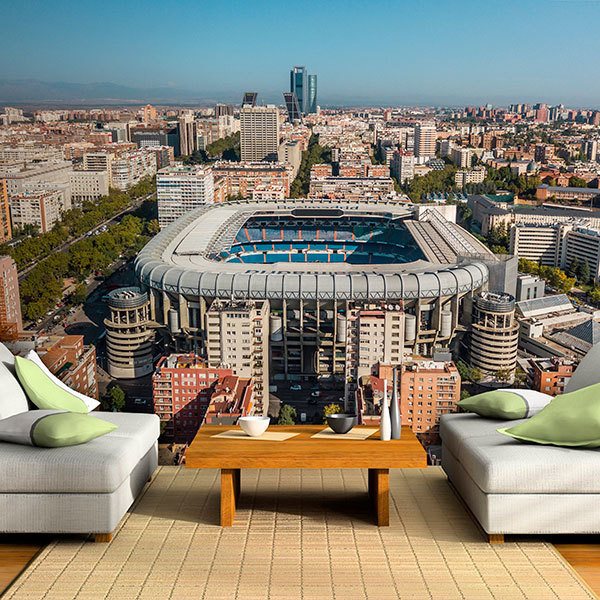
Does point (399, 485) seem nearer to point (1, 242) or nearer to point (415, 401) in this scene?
point (415, 401)

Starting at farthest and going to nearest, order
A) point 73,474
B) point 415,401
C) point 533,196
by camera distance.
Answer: point 533,196 → point 415,401 → point 73,474

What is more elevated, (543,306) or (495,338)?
(495,338)

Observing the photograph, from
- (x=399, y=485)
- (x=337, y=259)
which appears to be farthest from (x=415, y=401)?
(x=337, y=259)

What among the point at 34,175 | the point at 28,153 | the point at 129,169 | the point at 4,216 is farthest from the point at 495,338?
the point at 129,169

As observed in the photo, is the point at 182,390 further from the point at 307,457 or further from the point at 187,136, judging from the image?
the point at 187,136

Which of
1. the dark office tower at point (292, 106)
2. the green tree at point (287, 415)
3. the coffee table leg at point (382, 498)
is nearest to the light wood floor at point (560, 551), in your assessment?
the coffee table leg at point (382, 498)
